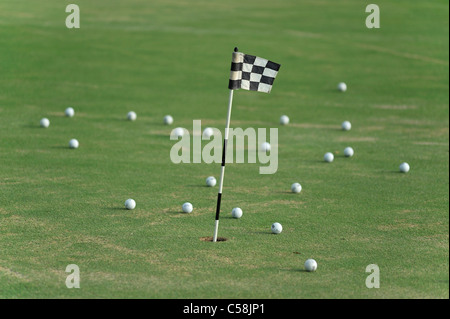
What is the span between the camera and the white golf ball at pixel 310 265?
27.9 ft

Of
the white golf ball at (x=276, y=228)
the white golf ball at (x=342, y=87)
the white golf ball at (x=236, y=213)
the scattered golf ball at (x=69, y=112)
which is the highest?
the white golf ball at (x=342, y=87)

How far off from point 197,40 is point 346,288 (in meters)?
18.1

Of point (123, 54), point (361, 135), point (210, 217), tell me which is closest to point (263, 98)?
point (361, 135)

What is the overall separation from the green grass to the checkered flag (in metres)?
2.03

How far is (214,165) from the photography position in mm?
13812

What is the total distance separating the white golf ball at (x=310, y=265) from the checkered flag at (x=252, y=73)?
7.38ft

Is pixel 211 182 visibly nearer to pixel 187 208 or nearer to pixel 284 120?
pixel 187 208

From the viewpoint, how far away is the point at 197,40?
25.1 meters

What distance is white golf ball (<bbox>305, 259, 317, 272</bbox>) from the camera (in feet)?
27.9

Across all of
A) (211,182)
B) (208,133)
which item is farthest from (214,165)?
(208,133)

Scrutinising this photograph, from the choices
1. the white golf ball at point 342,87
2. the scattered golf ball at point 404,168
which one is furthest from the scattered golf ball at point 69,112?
the white golf ball at point 342,87

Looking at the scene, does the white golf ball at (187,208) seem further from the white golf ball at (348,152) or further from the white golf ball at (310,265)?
the white golf ball at (348,152)

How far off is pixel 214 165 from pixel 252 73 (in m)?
4.61

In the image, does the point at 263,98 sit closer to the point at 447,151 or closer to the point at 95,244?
the point at 447,151
